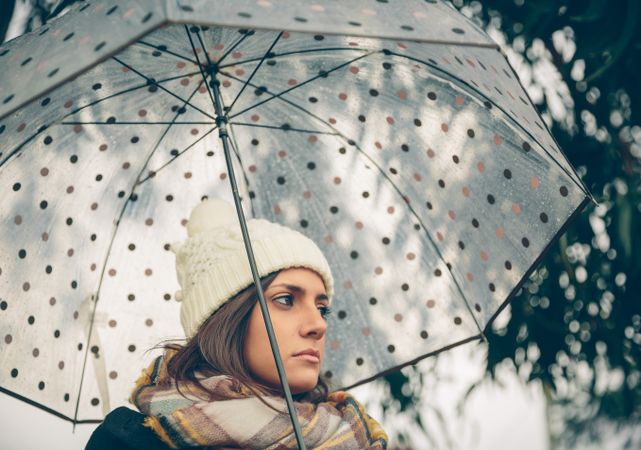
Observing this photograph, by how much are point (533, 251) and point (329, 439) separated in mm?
864

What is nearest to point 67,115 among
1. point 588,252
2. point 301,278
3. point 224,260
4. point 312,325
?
point 224,260

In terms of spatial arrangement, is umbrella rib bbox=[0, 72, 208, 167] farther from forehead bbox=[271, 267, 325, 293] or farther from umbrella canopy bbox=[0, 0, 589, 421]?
forehead bbox=[271, 267, 325, 293]

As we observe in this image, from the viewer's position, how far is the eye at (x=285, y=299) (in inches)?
90.2

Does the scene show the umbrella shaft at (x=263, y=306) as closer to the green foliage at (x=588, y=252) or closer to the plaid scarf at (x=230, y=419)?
the plaid scarf at (x=230, y=419)

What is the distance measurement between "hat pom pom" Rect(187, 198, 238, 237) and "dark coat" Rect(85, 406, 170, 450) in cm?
58

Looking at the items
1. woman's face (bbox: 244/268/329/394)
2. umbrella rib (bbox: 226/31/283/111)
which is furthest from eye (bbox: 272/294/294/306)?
umbrella rib (bbox: 226/31/283/111)

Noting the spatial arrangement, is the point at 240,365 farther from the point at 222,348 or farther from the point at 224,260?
the point at 224,260

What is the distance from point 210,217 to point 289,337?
1.60ft

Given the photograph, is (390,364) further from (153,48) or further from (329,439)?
(153,48)

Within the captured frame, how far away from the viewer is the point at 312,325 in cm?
226

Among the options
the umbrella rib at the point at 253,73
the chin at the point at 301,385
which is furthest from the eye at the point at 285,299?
the umbrella rib at the point at 253,73

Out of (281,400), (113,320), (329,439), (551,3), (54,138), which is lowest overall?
(329,439)

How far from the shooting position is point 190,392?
2.16 meters

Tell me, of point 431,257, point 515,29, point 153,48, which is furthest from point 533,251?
point 515,29
